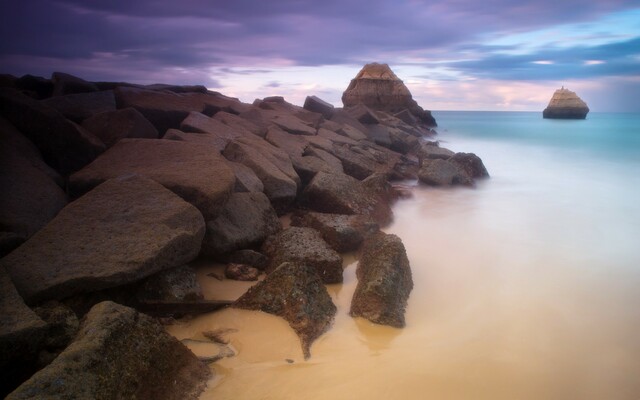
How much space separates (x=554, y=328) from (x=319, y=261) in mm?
1788

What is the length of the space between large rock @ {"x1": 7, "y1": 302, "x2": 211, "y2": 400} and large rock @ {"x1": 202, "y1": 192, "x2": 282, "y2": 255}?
1268 mm

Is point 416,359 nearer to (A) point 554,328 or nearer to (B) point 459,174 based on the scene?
(A) point 554,328

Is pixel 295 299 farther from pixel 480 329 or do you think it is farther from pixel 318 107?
pixel 318 107

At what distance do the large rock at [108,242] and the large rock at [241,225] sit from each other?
0.37 meters

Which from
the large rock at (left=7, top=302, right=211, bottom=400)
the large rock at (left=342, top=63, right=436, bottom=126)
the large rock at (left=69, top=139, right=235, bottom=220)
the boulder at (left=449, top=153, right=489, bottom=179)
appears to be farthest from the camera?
the large rock at (left=342, top=63, right=436, bottom=126)

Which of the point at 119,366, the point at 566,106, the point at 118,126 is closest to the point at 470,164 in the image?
the point at 118,126

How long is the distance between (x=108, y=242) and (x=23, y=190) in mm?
1165

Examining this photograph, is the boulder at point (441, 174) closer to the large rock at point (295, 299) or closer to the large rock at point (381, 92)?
the large rock at point (295, 299)

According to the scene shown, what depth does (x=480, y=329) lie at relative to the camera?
115 inches

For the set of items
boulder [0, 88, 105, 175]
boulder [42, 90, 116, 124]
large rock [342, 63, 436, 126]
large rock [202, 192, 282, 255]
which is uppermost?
large rock [342, 63, 436, 126]

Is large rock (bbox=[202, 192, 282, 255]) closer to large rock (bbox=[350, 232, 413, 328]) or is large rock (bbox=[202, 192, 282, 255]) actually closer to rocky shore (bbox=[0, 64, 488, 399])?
rocky shore (bbox=[0, 64, 488, 399])

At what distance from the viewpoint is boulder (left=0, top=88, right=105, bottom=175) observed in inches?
163

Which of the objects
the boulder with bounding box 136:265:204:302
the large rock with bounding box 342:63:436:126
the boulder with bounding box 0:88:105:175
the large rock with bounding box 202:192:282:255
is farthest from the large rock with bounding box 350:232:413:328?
the large rock with bounding box 342:63:436:126

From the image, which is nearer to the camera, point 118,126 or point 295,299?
point 295,299
